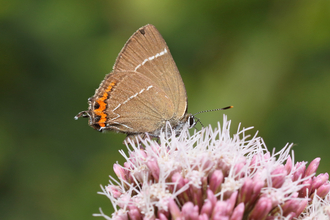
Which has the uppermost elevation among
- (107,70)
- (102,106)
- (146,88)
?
(107,70)

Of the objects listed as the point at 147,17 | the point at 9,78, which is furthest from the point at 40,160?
the point at 147,17

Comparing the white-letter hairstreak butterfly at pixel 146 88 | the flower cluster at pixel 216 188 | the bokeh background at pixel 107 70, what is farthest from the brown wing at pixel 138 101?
the flower cluster at pixel 216 188

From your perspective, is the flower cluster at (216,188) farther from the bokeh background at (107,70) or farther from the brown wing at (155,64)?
the bokeh background at (107,70)

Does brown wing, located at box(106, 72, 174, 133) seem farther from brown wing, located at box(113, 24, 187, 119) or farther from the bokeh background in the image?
the bokeh background

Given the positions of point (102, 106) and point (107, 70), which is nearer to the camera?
point (102, 106)

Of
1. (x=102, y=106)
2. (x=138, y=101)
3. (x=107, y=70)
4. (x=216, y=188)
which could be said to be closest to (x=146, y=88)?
(x=138, y=101)

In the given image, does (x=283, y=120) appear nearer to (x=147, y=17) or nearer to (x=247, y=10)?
(x=247, y=10)

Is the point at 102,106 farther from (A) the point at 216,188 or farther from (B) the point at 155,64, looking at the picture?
(A) the point at 216,188

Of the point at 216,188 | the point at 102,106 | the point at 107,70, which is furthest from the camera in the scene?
the point at 107,70

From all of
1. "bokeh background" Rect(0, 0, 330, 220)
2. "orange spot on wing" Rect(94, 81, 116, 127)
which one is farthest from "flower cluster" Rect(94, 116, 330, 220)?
"bokeh background" Rect(0, 0, 330, 220)
